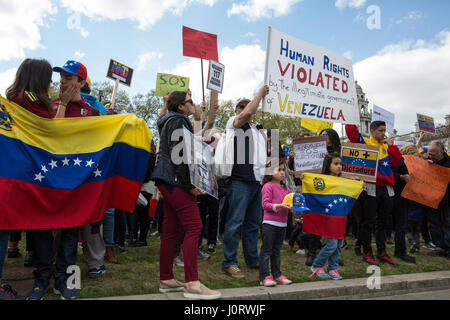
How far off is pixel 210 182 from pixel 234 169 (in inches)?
32.3

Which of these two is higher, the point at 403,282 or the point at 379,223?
the point at 379,223

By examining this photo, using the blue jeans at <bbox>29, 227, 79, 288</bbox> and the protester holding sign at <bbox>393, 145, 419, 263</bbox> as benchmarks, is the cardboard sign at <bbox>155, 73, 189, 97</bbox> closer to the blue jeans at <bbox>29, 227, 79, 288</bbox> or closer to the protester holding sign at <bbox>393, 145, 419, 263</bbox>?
the protester holding sign at <bbox>393, 145, 419, 263</bbox>

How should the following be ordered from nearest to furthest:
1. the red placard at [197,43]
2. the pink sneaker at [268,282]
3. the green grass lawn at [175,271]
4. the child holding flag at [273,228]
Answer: the green grass lawn at [175,271] < the pink sneaker at [268,282] < the child holding flag at [273,228] < the red placard at [197,43]

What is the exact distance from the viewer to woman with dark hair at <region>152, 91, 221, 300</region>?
3.39 metres

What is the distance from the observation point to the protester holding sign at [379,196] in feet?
18.6

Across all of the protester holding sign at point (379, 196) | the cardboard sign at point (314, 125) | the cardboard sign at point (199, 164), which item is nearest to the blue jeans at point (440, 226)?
the protester holding sign at point (379, 196)

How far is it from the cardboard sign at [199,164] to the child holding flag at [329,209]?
69.9 inches

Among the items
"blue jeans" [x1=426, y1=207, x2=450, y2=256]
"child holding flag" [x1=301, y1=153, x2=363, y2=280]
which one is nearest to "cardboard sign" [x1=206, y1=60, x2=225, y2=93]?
"child holding flag" [x1=301, y1=153, x2=363, y2=280]

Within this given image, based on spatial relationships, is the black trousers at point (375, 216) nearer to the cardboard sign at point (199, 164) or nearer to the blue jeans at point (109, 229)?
the cardboard sign at point (199, 164)
